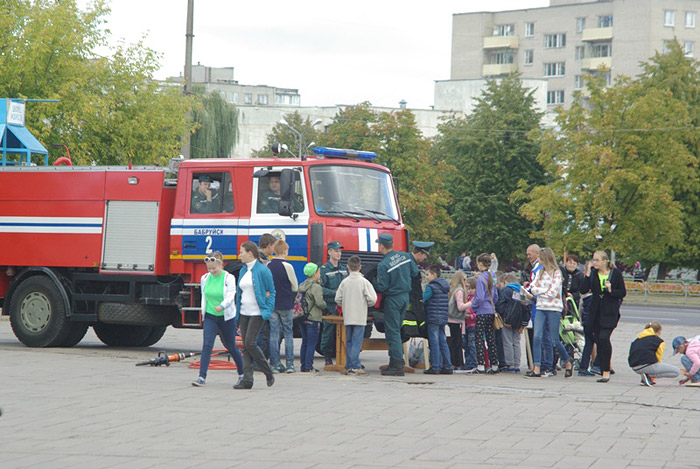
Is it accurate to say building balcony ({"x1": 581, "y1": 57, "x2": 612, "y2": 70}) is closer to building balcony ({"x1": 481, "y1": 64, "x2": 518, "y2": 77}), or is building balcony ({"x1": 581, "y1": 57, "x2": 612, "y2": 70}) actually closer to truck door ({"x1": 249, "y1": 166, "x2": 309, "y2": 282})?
building balcony ({"x1": 481, "y1": 64, "x2": 518, "y2": 77})

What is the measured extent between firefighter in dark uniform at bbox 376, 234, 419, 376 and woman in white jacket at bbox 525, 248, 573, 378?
5.88 ft

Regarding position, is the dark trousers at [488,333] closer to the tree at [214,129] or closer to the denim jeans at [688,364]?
the denim jeans at [688,364]

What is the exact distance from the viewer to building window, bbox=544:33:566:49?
102m

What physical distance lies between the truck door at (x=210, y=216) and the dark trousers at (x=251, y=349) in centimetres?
371

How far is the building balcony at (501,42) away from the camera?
105 m

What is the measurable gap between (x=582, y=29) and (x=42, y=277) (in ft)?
293

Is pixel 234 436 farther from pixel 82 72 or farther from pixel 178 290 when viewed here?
pixel 82 72

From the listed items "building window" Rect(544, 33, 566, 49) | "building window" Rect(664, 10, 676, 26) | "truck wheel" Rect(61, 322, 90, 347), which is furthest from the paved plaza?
"building window" Rect(544, 33, 566, 49)

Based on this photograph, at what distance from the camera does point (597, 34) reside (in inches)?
3861

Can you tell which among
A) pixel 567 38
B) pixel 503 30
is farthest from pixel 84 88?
pixel 503 30

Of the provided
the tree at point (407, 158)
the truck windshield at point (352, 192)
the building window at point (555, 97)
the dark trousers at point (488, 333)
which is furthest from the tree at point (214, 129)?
the building window at point (555, 97)

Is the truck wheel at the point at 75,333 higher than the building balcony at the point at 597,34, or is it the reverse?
the building balcony at the point at 597,34

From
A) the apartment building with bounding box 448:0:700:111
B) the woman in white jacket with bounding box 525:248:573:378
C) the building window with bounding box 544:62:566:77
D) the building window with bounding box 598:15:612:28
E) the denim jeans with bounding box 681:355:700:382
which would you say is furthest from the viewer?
the building window with bounding box 544:62:566:77

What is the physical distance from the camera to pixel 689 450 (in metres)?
8.84
